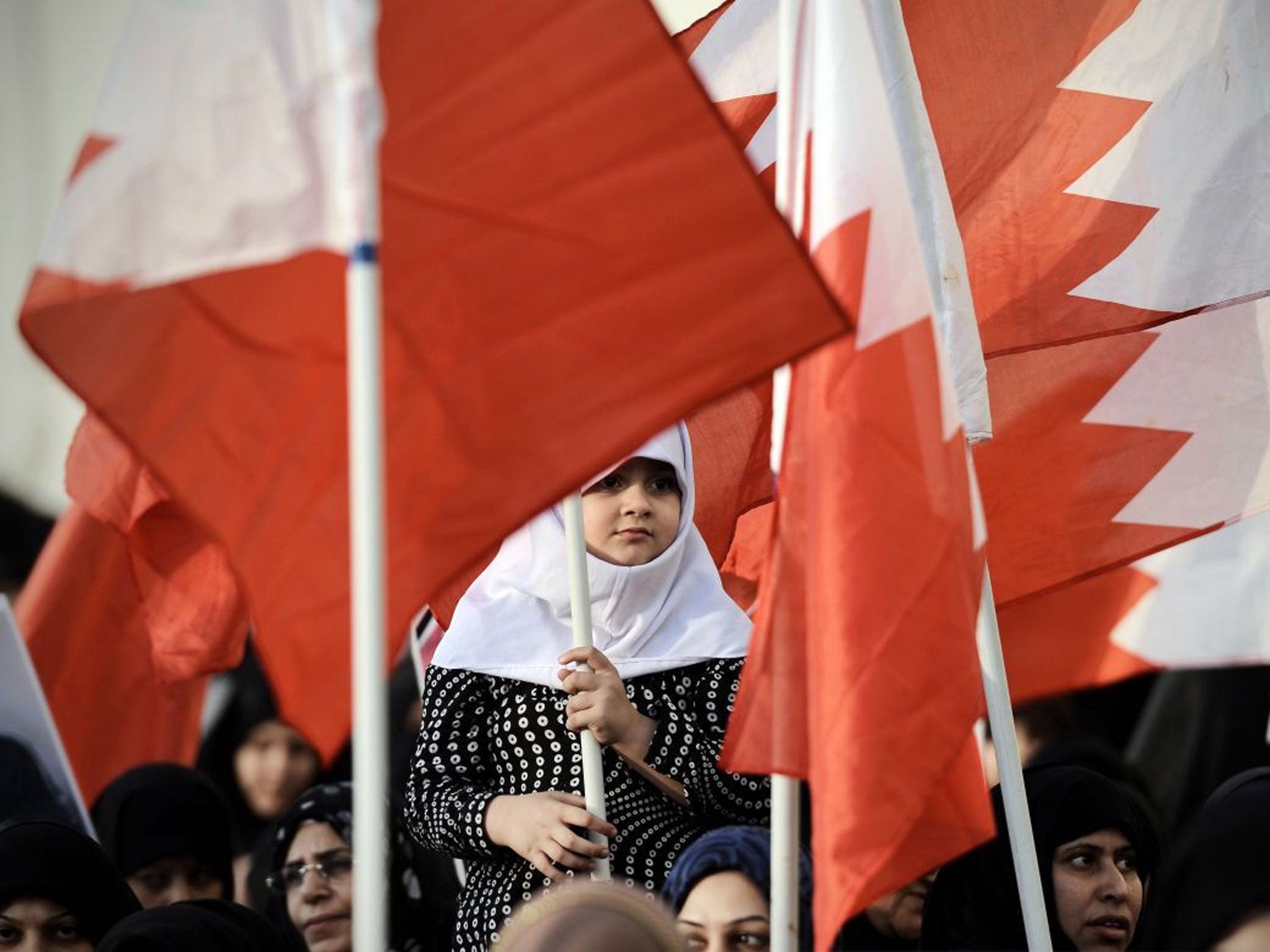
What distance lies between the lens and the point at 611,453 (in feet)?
8.38

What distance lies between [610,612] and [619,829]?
0.38 metres

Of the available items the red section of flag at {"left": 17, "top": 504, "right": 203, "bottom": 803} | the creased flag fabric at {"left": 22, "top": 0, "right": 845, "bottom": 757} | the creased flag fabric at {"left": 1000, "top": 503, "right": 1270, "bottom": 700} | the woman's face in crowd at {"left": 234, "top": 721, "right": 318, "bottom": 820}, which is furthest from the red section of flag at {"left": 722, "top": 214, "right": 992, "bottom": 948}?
the woman's face in crowd at {"left": 234, "top": 721, "right": 318, "bottom": 820}

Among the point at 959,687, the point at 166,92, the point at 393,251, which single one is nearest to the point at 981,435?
the point at 959,687

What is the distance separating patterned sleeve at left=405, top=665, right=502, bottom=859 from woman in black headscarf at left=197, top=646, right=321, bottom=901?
6.45ft

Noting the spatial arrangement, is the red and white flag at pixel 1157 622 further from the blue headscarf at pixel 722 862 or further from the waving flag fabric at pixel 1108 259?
the blue headscarf at pixel 722 862

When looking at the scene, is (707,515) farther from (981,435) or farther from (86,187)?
(86,187)

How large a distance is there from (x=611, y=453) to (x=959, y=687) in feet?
2.00

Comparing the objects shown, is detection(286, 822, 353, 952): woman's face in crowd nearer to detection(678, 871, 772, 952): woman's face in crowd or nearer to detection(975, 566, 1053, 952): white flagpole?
detection(678, 871, 772, 952): woman's face in crowd

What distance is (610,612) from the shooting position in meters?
3.26

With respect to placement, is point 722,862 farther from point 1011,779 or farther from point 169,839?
point 169,839

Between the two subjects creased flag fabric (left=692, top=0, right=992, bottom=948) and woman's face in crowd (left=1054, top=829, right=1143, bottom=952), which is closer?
creased flag fabric (left=692, top=0, right=992, bottom=948)

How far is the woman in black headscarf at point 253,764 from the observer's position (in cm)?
611

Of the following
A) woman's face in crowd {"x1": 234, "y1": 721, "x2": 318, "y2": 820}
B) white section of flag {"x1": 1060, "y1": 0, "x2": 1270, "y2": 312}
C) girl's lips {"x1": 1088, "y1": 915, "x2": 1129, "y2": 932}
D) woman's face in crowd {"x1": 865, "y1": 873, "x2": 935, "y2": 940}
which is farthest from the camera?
woman's face in crowd {"x1": 234, "y1": 721, "x2": 318, "y2": 820}

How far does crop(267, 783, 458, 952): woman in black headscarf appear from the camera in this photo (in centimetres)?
425
